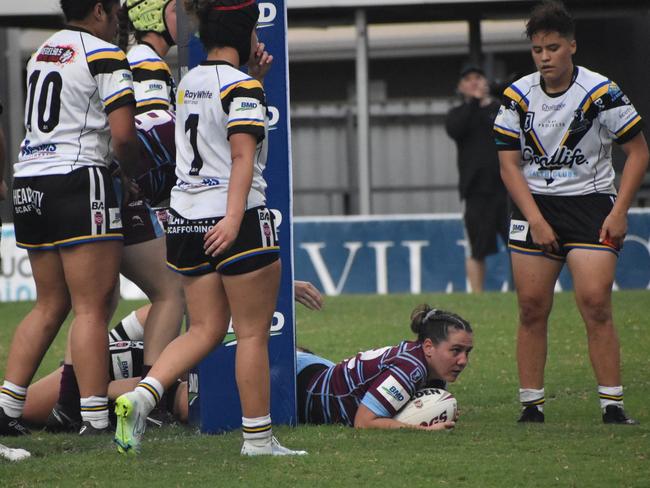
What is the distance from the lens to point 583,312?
6.35m

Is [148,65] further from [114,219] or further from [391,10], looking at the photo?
[391,10]

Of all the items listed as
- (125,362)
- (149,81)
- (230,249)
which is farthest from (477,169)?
(230,249)

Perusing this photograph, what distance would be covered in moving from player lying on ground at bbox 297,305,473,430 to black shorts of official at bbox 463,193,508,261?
283 inches

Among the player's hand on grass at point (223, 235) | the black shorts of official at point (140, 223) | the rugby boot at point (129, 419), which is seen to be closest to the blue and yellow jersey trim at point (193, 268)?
the player's hand on grass at point (223, 235)

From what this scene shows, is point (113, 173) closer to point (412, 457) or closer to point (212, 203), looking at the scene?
point (212, 203)

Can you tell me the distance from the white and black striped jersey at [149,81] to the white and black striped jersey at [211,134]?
108cm

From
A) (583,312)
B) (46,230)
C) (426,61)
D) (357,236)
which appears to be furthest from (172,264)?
(426,61)

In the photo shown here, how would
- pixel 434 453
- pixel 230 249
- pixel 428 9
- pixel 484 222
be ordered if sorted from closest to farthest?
pixel 230 249
pixel 434 453
pixel 484 222
pixel 428 9

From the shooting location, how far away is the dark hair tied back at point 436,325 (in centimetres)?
628

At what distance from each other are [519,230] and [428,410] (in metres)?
1.04

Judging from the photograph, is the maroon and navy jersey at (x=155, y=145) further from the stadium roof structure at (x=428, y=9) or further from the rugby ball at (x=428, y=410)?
the stadium roof structure at (x=428, y=9)

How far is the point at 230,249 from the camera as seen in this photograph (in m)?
5.07

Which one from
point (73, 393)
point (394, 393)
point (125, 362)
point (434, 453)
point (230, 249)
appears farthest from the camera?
point (125, 362)

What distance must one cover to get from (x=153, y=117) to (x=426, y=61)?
60.7 feet
